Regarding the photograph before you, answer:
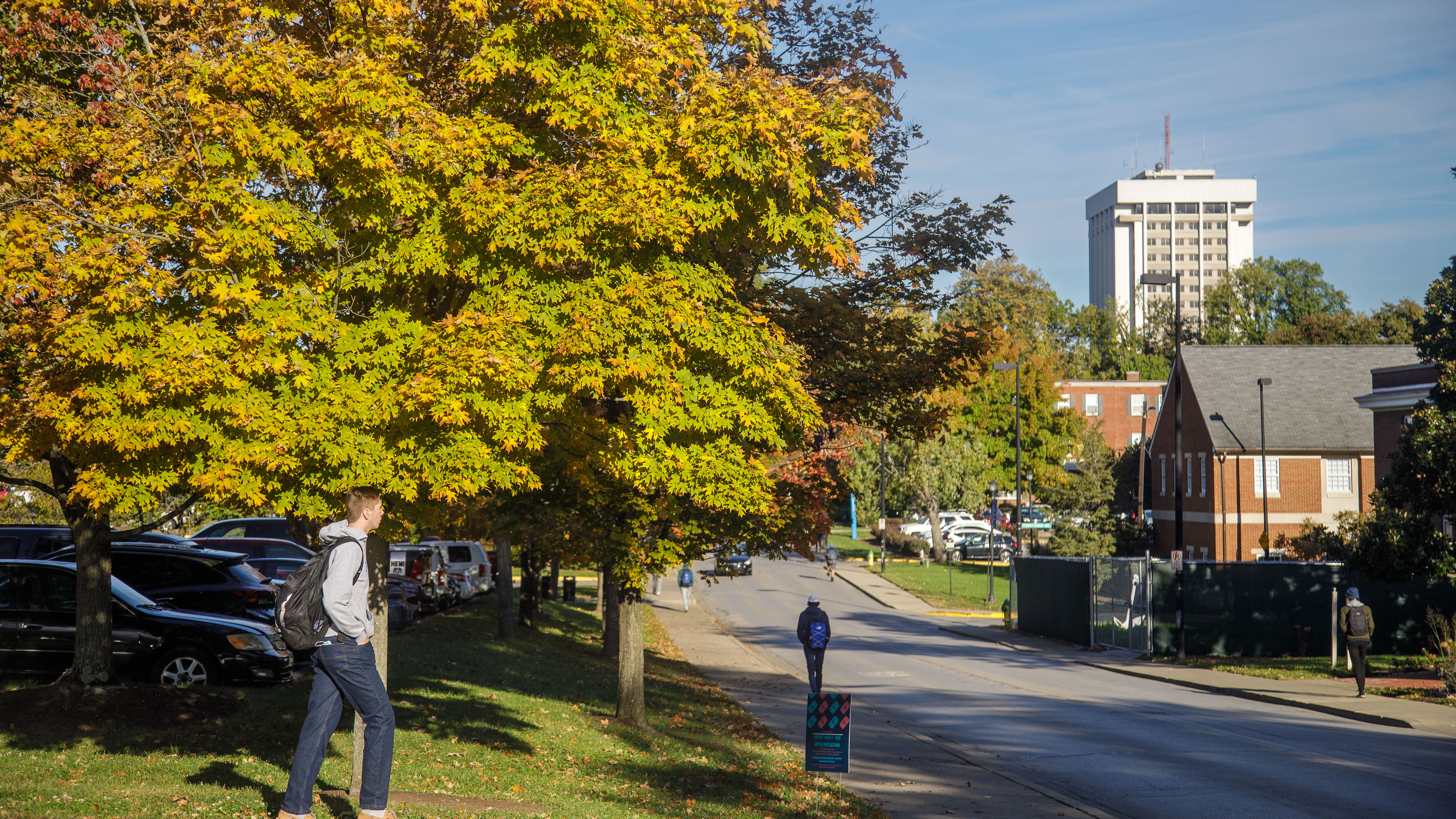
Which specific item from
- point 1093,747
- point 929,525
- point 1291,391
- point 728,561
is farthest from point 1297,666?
point 929,525

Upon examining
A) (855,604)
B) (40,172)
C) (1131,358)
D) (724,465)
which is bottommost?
(855,604)

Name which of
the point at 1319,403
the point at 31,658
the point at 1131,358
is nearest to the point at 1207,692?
the point at 31,658

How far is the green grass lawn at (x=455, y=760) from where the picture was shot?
26.4 feet

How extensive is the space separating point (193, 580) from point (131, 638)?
3.25 metres

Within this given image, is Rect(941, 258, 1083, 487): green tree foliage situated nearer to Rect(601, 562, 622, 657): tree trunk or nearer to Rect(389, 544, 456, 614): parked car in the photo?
Rect(389, 544, 456, 614): parked car

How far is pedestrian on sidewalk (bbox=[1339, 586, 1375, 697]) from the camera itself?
19.4 meters

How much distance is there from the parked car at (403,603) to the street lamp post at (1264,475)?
29.6 metres

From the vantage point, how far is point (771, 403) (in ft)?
35.5

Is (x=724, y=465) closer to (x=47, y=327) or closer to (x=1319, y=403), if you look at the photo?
(x=47, y=327)

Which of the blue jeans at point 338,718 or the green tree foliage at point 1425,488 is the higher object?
the green tree foliage at point 1425,488

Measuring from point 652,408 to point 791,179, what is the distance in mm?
2525

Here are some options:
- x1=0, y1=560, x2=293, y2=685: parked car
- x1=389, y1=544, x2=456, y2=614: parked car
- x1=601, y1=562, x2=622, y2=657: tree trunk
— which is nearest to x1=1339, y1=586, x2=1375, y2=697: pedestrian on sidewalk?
x1=601, y1=562, x2=622, y2=657: tree trunk

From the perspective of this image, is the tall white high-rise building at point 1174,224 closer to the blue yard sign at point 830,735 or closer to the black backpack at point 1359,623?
the black backpack at point 1359,623

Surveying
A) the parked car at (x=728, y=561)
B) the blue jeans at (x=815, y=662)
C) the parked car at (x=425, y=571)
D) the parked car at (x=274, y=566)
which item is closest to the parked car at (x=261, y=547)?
the parked car at (x=274, y=566)
